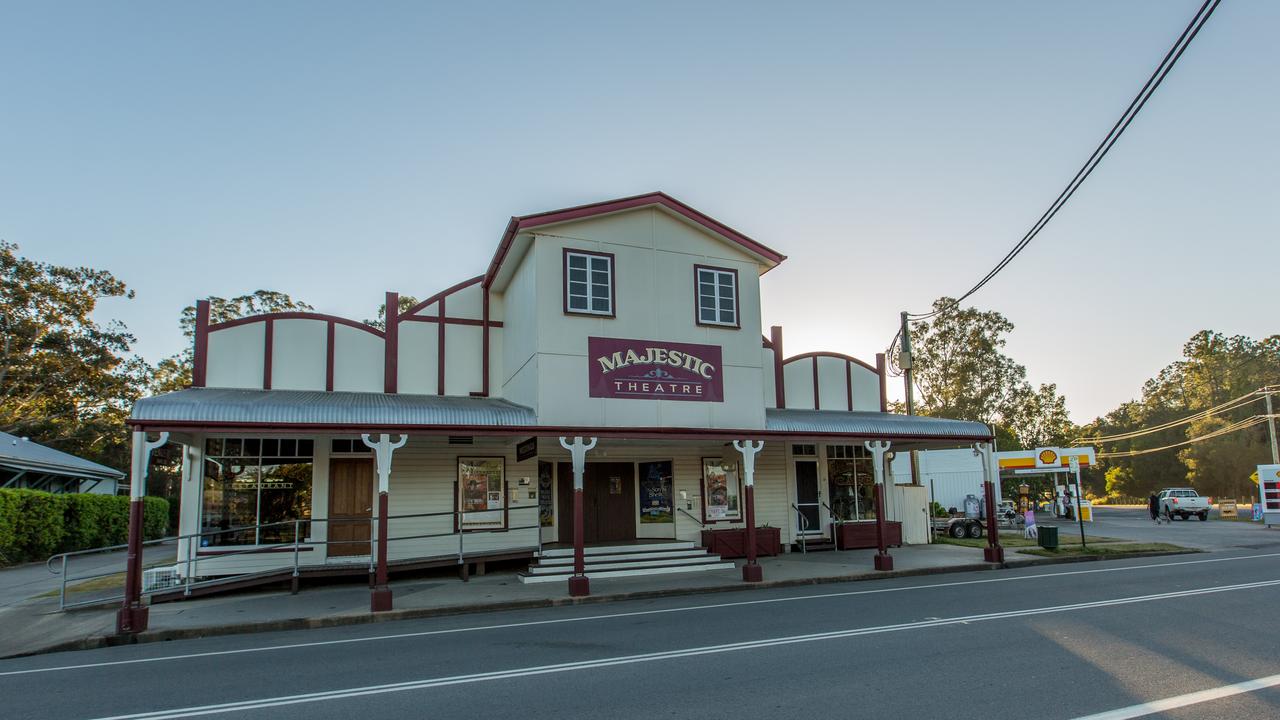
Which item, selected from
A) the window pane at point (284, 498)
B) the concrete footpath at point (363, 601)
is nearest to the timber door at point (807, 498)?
the concrete footpath at point (363, 601)

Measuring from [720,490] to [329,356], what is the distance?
9.90 m

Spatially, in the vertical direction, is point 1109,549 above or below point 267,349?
below

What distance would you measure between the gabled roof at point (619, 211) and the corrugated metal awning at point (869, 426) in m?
3.86

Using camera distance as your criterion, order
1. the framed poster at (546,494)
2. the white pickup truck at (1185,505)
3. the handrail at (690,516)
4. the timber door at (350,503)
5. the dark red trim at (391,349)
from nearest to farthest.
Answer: the timber door at (350,503)
the dark red trim at (391,349)
the framed poster at (546,494)
the handrail at (690,516)
the white pickup truck at (1185,505)

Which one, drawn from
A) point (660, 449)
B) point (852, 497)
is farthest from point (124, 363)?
point (852, 497)

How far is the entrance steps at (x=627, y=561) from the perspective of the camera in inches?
605

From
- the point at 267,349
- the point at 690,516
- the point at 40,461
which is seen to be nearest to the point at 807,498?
the point at 690,516

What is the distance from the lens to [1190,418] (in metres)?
63.9

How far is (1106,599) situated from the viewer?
11.6 m

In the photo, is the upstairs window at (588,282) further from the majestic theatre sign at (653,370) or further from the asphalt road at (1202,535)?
the asphalt road at (1202,535)

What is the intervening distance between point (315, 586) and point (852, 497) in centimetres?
1390

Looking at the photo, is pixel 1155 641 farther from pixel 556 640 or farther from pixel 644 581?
pixel 644 581

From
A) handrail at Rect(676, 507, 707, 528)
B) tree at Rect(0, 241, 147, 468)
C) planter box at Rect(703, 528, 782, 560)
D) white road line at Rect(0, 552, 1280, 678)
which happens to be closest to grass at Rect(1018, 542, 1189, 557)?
white road line at Rect(0, 552, 1280, 678)

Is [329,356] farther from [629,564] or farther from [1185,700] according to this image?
[1185,700]
